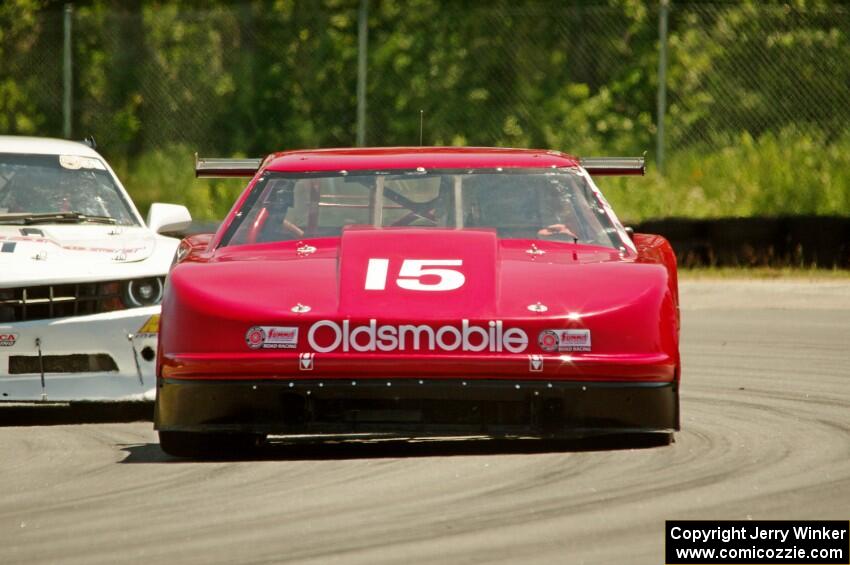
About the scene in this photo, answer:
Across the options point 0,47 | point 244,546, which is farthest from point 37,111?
point 244,546

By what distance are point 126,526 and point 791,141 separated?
1700 cm

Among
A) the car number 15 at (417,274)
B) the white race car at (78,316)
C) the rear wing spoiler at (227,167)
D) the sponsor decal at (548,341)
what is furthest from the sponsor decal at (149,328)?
the sponsor decal at (548,341)

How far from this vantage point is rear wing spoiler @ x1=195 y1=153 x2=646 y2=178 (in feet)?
30.7

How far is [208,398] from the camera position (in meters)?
7.41

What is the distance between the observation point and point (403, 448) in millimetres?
7973

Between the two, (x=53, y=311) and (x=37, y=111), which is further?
(x=37, y=111)

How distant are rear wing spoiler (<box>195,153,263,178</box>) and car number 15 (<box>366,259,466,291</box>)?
2.01m

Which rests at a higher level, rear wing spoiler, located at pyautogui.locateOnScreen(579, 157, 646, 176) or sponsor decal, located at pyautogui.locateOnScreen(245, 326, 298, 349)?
rear wing spoiler, located at pyautogui.locateOnScreen(579, 157, 646, 176)

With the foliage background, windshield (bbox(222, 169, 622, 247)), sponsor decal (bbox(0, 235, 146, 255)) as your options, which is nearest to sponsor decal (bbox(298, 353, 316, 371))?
windshield (bbox(222, 169, 622, 247))

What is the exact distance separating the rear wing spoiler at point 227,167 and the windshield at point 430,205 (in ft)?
2.81

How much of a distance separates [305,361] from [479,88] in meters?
17.3

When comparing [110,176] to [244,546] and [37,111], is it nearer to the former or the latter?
[244,546]

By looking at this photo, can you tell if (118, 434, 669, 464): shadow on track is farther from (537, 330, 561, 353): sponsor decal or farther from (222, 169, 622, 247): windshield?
(222, 169, 622, 247): windshield

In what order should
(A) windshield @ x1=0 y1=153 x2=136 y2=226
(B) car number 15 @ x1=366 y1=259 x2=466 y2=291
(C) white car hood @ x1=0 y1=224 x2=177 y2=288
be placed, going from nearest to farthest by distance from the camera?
(B) car number 15 @ x1=366 y1=259 x2=466 y2=291 < (C) white car hood @ x1=0 y1=224 x2=177 y2=288 < (A) windshield @ x1=0 y1=153 x2=136 y2=226
